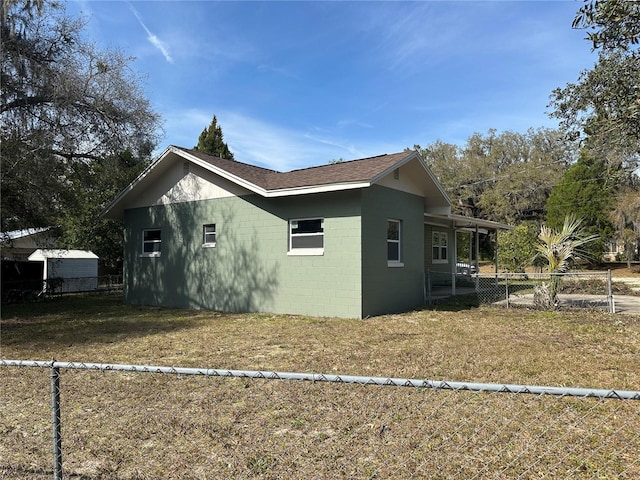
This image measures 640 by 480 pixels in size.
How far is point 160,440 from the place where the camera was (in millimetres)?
3889

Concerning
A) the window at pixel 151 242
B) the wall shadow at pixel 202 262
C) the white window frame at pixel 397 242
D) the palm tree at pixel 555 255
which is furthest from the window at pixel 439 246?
the window at pixel 151 242

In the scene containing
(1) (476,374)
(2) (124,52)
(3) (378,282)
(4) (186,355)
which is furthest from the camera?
(2) (124,52)

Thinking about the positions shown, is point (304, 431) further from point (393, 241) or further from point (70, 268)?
point (70, 268)

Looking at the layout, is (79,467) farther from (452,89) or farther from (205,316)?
(452,89)

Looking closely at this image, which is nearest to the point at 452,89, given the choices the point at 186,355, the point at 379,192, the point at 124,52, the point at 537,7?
the point at 379,192

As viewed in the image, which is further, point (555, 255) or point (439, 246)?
point (439, 246)

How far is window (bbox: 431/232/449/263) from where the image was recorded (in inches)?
750

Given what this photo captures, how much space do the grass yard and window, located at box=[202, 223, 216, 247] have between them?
5.54 m

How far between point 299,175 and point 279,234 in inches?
79.6

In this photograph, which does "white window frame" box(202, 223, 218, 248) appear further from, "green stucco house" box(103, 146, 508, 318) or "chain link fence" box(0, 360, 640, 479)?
"chain link fence" box(0, 360, 640, 479)

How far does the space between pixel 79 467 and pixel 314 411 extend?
213 centimetres

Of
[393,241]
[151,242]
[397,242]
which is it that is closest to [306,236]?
[393,241]

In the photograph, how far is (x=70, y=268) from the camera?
889 inches

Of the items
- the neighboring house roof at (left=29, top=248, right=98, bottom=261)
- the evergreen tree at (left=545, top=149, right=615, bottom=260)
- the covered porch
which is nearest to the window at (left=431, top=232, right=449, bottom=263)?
the covered porch
